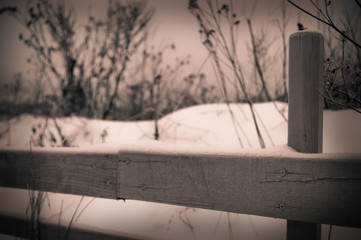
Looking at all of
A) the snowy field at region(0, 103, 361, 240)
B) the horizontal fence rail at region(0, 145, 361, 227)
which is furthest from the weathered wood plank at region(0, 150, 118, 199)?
the snowy field at region(0, 103, 361, 240)

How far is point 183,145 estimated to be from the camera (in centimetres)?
283

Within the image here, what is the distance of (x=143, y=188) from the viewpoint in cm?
128

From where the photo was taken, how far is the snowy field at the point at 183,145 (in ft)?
6.13

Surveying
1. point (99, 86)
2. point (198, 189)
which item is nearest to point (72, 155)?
point (198, 189)

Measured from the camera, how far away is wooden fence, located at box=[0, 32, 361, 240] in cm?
98

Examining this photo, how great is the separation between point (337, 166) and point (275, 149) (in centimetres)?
21

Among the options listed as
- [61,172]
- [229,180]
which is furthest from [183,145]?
[229,180]

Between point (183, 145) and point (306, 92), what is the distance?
1.77 metres

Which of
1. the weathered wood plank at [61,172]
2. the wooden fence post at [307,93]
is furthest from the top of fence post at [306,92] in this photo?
the weathered wood plank at [61,172]

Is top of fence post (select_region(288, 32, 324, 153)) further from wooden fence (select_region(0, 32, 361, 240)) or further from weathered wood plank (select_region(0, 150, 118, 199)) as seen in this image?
weathered wood plank (select_region(0, 150, 118, 199))

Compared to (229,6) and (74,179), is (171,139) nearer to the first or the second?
Answer: (229,6)

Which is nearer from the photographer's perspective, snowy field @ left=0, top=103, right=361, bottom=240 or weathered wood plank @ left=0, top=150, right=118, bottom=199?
weathered wood plank @ left=0, top=150, right=118, bottom=199

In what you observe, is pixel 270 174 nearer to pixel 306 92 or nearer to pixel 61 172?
pixel 306 92

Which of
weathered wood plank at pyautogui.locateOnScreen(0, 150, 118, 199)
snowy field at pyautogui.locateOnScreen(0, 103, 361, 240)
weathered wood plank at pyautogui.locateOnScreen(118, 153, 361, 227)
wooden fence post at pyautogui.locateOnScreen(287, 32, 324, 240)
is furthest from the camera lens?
snowy field at pyautogui.locateOnScreen(0, 103, 361, 240)
